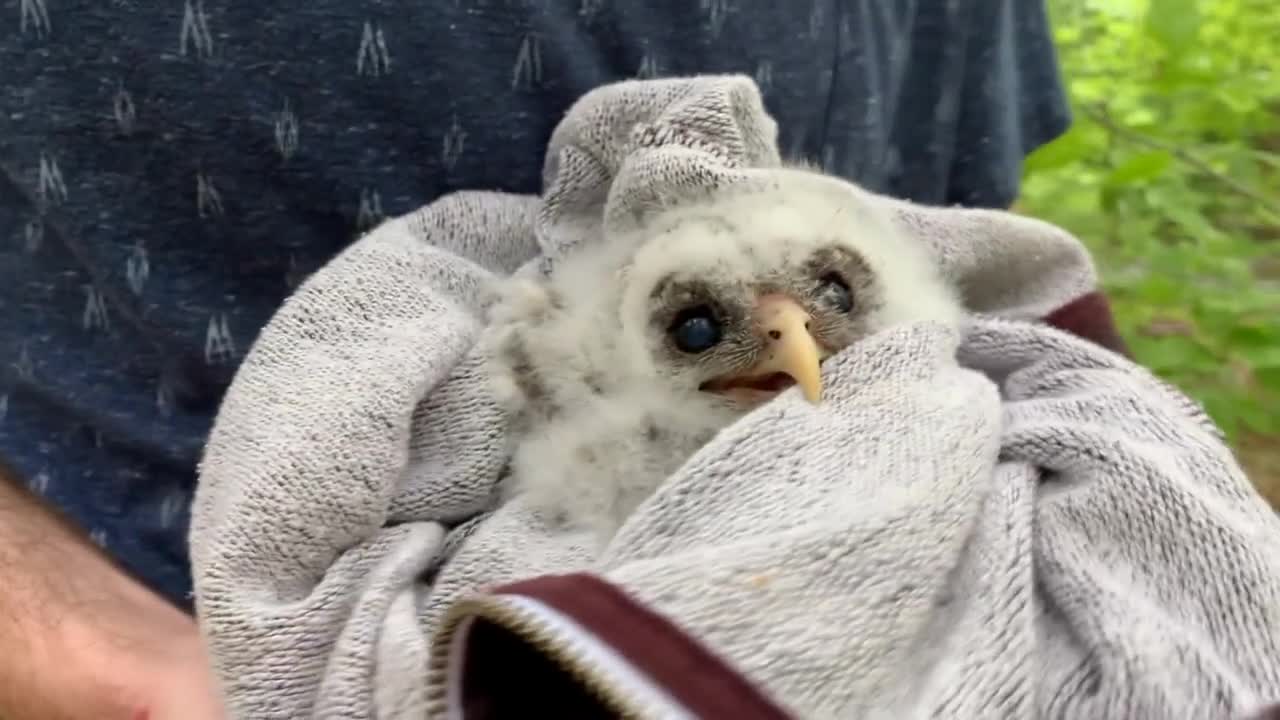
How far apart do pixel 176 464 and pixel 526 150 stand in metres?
0.36

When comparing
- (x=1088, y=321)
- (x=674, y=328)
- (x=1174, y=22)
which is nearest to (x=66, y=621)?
(x=674, y=328)

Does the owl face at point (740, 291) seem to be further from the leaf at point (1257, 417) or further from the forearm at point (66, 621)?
the leaf at point (1257, 417)

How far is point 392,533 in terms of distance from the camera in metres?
0.60

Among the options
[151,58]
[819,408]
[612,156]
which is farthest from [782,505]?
[151,58]

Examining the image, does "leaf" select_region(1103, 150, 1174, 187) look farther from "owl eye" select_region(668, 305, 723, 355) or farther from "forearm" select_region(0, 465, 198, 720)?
"forearm" select_region(0, 465, 198, 720)

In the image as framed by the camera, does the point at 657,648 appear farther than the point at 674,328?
No

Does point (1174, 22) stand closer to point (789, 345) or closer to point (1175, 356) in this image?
point (1175, 356)

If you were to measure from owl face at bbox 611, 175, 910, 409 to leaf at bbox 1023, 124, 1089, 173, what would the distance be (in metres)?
0.69

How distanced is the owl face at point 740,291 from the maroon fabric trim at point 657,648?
0.22 m

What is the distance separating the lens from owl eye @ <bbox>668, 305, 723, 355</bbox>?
0.64m

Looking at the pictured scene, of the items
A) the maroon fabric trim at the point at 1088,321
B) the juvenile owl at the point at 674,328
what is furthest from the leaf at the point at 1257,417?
Result: the juvenile owl at the point at 674,328

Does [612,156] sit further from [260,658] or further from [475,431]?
[260,658]

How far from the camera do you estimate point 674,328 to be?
65 centimetres

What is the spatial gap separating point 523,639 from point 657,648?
54mm
